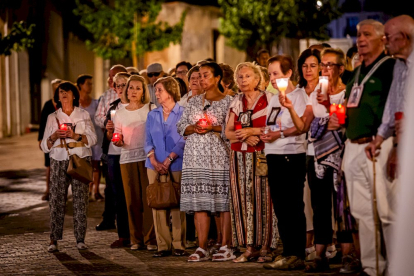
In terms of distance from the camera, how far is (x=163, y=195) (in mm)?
10211

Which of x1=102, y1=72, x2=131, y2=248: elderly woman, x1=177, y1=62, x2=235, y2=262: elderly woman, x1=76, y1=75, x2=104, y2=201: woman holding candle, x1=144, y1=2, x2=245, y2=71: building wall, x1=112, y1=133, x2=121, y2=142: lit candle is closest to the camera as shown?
x1=177, y1=62, x2=235, y2=262: elderly woman

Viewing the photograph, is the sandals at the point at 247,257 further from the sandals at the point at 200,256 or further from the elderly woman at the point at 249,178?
the sandals at the point at 200,256

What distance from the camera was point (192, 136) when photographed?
32.7ft

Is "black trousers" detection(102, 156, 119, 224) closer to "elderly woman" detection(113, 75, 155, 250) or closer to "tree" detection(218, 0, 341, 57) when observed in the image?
"elderly woman" detection(113, 75, 155, 250)

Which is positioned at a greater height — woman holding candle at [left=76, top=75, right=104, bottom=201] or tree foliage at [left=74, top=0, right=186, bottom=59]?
tree foliage at [left=74, top=0, right=186, bottom=59]

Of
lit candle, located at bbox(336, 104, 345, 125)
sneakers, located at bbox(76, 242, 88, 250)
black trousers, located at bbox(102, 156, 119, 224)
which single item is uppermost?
lit candle, located at bbox(336, 104, 345, 125)

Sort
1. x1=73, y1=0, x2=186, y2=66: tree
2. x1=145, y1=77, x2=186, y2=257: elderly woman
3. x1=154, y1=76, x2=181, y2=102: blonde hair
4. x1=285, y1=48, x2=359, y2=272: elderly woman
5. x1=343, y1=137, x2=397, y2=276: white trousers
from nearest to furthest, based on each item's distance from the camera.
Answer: x1=343, y1=137, x2=397, y2=276: white trousers, x1=285, y1=48, x2=359, y2=272: elderly woman, x1=145, y1=77, x2=186, y2=257: elderly woman, x1=154, y1=76, x2=181, y2=102: blonde hair, x1=73, y1=0, x2=186, y2=66: tree

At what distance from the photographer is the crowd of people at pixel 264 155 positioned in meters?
7.68

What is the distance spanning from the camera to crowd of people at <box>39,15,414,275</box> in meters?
7.68

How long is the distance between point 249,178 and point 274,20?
73.1 feet

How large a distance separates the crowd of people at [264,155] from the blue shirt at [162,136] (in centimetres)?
2

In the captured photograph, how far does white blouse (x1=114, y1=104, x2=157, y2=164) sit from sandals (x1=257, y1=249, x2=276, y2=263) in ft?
7.63

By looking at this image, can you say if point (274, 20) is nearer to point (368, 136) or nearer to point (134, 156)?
point (134, 156)

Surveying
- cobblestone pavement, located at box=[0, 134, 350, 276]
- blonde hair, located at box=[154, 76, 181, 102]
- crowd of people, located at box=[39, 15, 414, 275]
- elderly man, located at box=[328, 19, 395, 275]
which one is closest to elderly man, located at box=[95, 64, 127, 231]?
cobblestone pavement, located at box=[0, 134, 350, 276]
